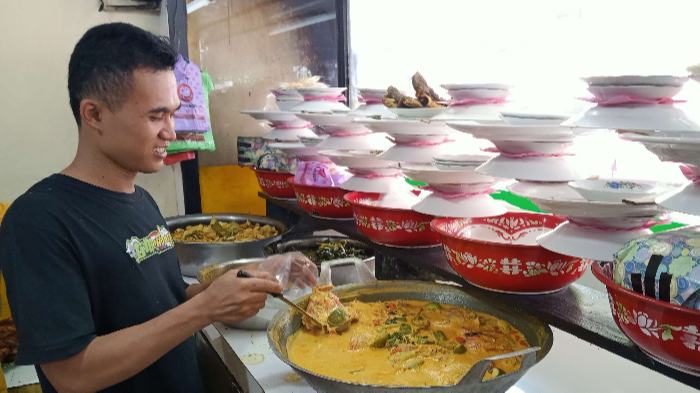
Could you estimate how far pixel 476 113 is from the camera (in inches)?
63.1

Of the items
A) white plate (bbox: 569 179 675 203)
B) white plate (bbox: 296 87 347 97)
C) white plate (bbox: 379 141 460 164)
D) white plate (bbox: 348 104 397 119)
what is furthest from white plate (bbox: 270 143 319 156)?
white plate (bbox: 569 179 675 203)

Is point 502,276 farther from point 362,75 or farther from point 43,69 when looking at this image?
point 43,69

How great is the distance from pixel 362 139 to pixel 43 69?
235 cm

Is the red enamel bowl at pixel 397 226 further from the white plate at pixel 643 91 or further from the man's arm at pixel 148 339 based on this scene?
the white plate at pixel 643 91

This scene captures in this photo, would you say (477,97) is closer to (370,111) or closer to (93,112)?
(370,111)

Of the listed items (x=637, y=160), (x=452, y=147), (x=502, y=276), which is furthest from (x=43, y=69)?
(x=637, y=160)

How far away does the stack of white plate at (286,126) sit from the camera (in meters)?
2.85

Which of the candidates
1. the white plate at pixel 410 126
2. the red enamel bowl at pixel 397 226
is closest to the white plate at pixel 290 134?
the red enamel bowl at pixel 397 226

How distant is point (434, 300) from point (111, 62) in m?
1.25

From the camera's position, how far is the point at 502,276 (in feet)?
4.76

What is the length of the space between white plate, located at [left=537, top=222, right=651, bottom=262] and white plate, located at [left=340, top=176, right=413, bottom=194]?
2.67 feet

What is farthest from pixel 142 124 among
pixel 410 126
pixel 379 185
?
pixel 379 185

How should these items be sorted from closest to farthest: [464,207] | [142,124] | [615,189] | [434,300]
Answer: [615,189] → [142,124] → [464,207] → [434,300]

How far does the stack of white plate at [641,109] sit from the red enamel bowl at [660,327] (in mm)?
343
